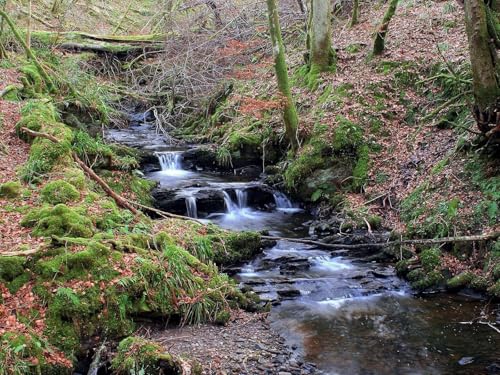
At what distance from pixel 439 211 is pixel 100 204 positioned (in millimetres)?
5946

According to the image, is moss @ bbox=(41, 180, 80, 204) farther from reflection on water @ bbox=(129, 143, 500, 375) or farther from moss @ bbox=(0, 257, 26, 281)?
reflection on water @ bbox=(129, 143, 500, 375)

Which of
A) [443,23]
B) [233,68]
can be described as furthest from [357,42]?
[233,68]

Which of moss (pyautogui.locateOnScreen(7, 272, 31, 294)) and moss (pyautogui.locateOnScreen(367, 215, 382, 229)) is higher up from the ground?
moss (pyautogui.locateOnScreen(7, 272, 31, 294))

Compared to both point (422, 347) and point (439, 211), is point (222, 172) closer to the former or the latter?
point (439, 211)

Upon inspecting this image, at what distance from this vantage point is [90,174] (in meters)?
8.92

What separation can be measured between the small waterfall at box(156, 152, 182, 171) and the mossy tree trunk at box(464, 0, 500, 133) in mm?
9174

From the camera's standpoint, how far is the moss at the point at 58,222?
614cm

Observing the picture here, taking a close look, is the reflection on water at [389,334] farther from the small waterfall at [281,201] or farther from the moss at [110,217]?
the small waterfall at [281,201]

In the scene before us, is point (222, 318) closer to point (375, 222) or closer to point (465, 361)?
point (465, 361)

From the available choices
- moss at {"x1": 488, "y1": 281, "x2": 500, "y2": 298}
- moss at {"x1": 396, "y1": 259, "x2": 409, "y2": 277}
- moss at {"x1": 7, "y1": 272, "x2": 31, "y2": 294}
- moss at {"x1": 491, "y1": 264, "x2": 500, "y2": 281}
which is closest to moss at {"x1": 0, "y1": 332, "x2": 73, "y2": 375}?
moss at {"x1": 7, "y1": 272, "x2": 31, "y2": 294}

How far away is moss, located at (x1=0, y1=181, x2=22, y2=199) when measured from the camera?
7160 mm

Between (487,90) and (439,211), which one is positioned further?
(439,211)

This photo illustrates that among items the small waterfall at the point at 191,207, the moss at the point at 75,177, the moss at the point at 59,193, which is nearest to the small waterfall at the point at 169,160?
the small waterfall at the point at 191,207

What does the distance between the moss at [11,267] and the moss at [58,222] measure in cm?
69
